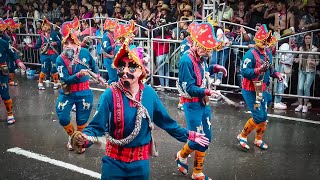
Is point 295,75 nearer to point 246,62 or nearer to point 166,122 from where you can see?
point 246,62

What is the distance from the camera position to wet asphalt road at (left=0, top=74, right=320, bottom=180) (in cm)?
605

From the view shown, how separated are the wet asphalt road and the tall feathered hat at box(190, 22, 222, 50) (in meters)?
2.02

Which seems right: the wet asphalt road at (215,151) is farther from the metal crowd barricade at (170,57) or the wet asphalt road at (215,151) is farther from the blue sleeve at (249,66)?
the metal crowd barricade at (170,57)

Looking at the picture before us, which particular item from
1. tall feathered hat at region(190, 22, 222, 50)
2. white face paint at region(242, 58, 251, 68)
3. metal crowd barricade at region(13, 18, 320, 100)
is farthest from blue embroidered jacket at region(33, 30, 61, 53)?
tall feathered hat at region(190, 22, 222, 50)

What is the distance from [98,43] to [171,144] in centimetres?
720

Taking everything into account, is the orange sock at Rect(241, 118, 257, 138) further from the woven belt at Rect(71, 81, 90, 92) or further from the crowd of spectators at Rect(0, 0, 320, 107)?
the crowd of spectators at Rect(0, 0, 320, 107)

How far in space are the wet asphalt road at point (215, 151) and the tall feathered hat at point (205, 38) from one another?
2.02 metres

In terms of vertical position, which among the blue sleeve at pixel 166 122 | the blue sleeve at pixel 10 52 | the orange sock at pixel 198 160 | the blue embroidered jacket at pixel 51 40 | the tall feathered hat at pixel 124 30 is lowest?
the orange sock at pixel 198 160

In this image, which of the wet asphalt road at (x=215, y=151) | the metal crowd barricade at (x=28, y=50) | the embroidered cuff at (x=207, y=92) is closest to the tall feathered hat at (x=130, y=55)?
the embroidered cuff at (x=207, y=92)

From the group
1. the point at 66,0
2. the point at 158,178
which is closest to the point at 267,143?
the point at 158,178

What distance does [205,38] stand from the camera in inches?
209

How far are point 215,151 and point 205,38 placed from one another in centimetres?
248

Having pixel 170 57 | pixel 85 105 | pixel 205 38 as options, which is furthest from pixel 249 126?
pixel 170 57

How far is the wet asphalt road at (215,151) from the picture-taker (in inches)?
238
